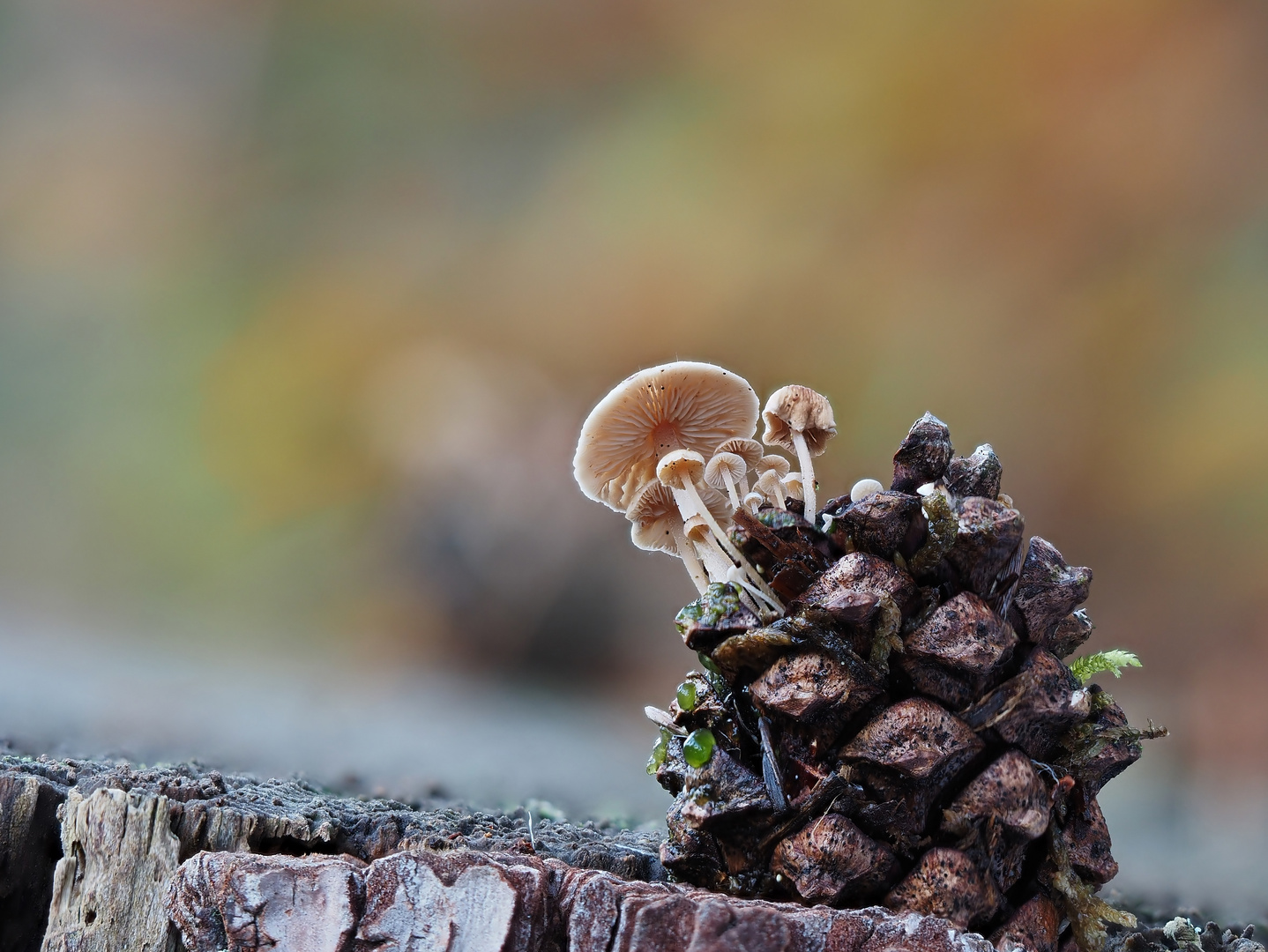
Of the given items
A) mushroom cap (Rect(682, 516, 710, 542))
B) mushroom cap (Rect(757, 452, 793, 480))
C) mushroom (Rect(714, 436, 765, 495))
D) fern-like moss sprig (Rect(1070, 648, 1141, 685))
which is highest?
mushroom (Rect(714, 436, 765, 495))

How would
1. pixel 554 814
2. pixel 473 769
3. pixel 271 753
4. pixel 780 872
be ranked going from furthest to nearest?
pixel 473 769 → pixel 271 753 → pixel 554 814 → pixel 780 872

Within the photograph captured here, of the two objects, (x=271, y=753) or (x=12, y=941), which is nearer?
(x=12, y=941)

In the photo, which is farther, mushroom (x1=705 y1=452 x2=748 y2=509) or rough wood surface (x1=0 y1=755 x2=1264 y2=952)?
mushroom (x1=705 y1=452 x2=748 y2=509)

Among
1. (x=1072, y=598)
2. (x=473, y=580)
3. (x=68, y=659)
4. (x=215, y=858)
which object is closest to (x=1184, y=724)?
(x=1072, y=598)

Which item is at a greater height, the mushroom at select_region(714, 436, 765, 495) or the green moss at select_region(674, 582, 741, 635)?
the mushroom at select_region(714, 436, 765, 495)

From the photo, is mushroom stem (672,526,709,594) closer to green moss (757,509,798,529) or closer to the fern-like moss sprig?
green moss (757,509,798,529)

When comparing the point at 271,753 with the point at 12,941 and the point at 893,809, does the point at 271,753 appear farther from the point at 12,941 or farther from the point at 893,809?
the point at 893,809

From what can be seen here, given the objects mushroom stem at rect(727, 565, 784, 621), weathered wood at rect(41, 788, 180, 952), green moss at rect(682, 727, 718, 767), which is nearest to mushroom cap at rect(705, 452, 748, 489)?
mushroom stem at rect(727, 565, 784, 621)

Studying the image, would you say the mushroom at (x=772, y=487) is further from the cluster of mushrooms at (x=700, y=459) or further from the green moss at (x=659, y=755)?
the green moss at (x=659, y=755)

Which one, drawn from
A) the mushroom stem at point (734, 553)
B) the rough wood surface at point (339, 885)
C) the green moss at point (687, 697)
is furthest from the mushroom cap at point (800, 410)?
the rough wood surface at point (339, 885)
